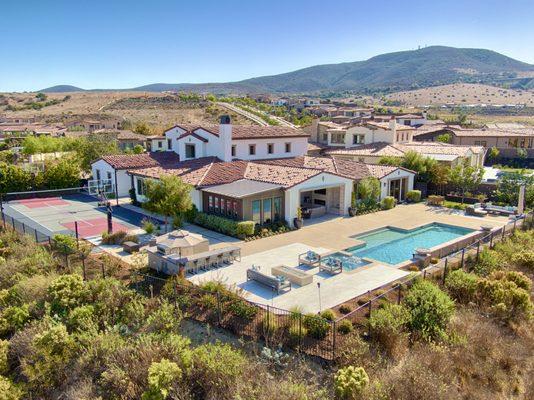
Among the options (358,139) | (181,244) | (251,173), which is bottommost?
(181,244)

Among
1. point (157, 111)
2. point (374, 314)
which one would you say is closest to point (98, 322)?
point (374, 314)

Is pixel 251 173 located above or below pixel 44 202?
above

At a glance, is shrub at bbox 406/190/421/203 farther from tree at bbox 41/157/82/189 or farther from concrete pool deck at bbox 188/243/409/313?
tree at bbox 41/157/82/189

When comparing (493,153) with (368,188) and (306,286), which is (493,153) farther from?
(306,286)

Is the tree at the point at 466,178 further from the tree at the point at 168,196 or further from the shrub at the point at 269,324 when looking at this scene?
the shrub at the point at 269,324

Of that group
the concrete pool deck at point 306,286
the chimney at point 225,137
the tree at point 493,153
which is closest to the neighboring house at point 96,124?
the chimney at point 225,137

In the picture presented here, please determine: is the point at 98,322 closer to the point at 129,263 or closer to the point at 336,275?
the point at 129,263

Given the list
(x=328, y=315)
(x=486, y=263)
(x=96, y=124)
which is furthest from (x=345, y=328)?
(x=96, y=124)
